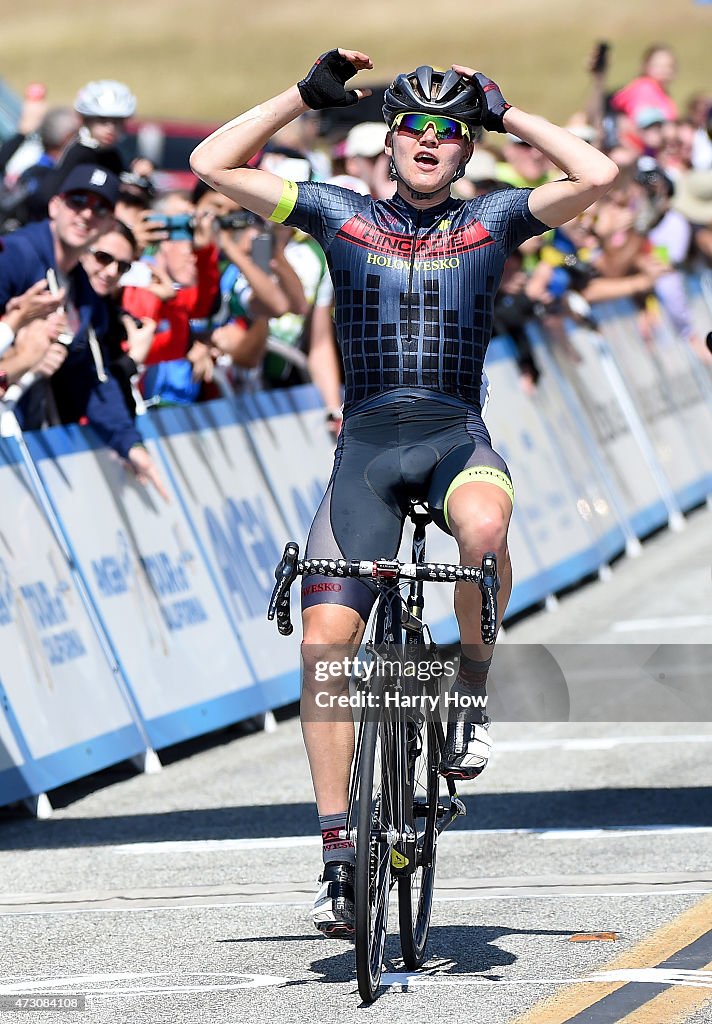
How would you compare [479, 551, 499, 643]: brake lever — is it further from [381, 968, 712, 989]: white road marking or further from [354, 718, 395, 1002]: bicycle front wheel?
[381, 968, 712, 989]: white road marking

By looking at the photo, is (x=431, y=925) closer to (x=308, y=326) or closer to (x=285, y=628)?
(x=285, y=628)

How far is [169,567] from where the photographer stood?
1096cm

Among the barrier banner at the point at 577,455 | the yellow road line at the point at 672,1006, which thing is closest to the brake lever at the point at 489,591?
the yellow road line at the point at 672,1006

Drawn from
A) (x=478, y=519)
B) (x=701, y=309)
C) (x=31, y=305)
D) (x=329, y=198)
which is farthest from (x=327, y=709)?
(x=701, y=309)

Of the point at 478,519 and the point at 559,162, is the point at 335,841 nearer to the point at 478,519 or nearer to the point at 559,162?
the point at 478,519

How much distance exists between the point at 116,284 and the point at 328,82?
4.32 meters

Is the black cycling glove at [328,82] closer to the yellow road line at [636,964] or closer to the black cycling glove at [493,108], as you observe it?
the black cycling glove at [493,108]

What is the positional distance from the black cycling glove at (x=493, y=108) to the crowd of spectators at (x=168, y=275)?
110 inches

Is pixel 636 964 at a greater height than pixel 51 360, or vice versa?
pixel 51 360

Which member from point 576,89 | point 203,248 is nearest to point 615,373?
point 203,248

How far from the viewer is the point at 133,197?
12000 mm

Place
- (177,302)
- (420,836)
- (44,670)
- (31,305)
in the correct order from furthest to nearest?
(177,302)
(44,670)
(31,305)
(420,836)

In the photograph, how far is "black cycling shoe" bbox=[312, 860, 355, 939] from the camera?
5906mm

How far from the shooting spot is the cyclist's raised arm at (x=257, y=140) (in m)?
6.52
